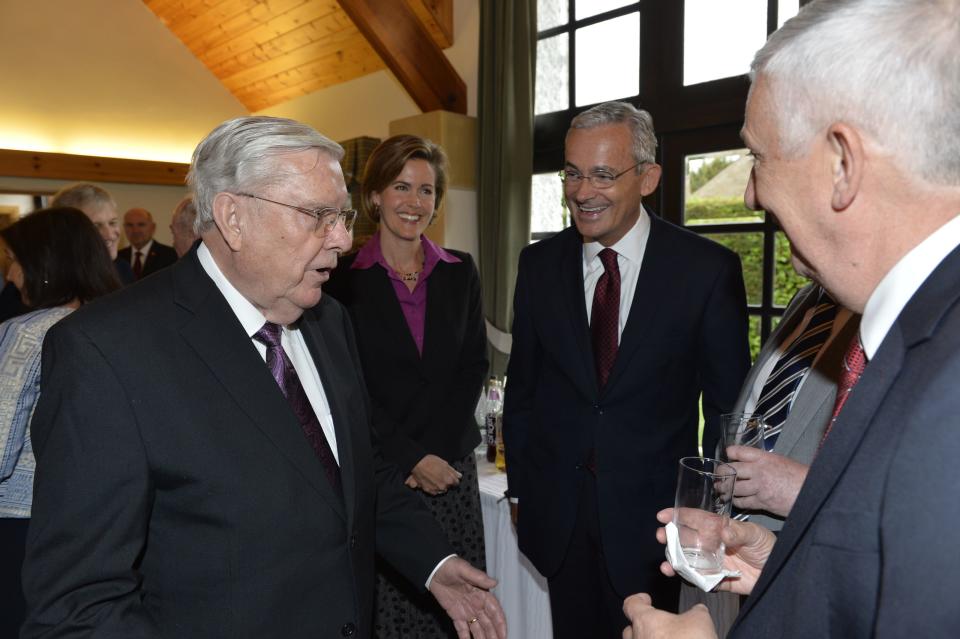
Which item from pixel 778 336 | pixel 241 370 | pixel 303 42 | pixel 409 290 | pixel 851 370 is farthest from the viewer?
pixel 303 42

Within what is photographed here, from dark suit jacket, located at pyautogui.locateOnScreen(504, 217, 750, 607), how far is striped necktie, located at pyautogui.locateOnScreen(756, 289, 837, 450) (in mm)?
452

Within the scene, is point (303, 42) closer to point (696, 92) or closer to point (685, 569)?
point (696, 92)

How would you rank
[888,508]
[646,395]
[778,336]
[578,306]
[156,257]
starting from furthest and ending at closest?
[156,257] < [578,306] < [646,395] < [778,336] < [888,508]

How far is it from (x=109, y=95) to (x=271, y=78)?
1.83 m

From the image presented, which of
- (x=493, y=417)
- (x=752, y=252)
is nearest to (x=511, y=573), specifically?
(x=493, y=417)

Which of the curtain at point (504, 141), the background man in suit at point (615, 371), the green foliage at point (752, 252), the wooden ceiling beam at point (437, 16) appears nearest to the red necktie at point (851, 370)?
the background man in suit at point (615, 371)

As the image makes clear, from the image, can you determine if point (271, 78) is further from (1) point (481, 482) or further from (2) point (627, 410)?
(2) point (627, 410)

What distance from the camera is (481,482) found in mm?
2664

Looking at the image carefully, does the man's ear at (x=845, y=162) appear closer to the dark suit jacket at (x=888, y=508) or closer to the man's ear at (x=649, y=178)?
the dark suit jacket at (x=888, y=508)

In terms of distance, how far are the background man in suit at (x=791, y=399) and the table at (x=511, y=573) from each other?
118 cm

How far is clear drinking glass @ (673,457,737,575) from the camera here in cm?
107

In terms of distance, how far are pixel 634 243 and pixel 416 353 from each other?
2.82ft

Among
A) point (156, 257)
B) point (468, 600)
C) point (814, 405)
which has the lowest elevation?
point (468, 600)

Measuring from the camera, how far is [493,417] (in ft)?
9.77
